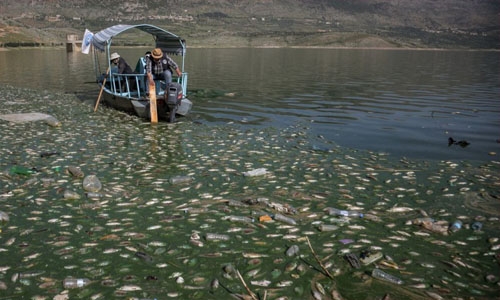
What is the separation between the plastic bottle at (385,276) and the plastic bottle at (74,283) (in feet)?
17.8

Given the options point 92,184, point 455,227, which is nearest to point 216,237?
point 92,184

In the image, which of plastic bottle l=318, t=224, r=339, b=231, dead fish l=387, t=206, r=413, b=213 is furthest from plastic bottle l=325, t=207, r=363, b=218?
dead fish l=387, t=206, r=413, b=213

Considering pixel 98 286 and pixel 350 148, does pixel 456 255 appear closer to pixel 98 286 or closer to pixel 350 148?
pixel 98 286

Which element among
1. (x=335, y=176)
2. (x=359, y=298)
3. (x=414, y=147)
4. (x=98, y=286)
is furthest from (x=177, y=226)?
(x=414, y=147)

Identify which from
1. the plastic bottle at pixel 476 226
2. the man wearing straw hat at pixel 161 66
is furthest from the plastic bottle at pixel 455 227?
the man wearing straw hat at pixel 161 66

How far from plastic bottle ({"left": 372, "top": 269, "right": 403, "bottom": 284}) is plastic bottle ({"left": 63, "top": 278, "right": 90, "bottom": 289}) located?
214 inches

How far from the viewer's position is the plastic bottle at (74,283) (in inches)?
305

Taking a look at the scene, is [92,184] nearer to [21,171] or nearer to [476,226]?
[21,171]

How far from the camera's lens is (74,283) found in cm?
779

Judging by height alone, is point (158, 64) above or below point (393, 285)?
above

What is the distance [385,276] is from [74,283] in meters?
5.82

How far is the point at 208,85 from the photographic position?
4584 cm

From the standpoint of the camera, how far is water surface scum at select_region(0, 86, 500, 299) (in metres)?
8.01

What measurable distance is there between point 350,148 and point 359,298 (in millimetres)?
11845
